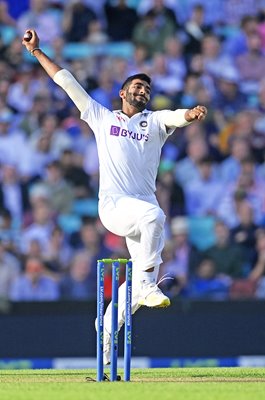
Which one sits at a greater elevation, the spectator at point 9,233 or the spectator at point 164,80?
the spectator at point 164,80

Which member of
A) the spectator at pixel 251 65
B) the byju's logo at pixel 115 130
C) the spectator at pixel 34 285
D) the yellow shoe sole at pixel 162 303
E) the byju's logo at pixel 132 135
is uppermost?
the spectator at pixel 251 65

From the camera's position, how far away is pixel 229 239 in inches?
520

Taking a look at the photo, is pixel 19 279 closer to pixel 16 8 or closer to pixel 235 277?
pixel 235 277

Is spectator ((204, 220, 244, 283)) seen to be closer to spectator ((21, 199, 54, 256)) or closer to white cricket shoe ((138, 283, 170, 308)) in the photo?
spectator ((21, 199, 54, 256))

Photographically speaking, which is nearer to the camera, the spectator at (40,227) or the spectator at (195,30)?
the spectator at (40,227)

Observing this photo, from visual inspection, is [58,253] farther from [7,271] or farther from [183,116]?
[183,116]

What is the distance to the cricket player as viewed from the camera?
→ 7902 mm

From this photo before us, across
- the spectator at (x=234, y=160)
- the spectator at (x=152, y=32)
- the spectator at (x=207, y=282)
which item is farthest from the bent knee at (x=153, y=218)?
the spectator at (x=152, y=32)

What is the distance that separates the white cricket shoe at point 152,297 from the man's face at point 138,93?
4.31ft

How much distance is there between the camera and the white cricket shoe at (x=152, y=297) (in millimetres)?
7613

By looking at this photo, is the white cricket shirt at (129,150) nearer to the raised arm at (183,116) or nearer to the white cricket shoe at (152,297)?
the raised arm at (183,116)

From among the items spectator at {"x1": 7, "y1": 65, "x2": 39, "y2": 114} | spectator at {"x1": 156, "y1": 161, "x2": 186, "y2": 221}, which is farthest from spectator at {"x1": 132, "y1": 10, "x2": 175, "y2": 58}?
Result: spectator at {"x1": 156, "y1": 161, "x2": 186, "y2": 221}

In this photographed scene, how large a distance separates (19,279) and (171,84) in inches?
144

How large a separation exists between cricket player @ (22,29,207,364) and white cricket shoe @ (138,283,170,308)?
0.02m
